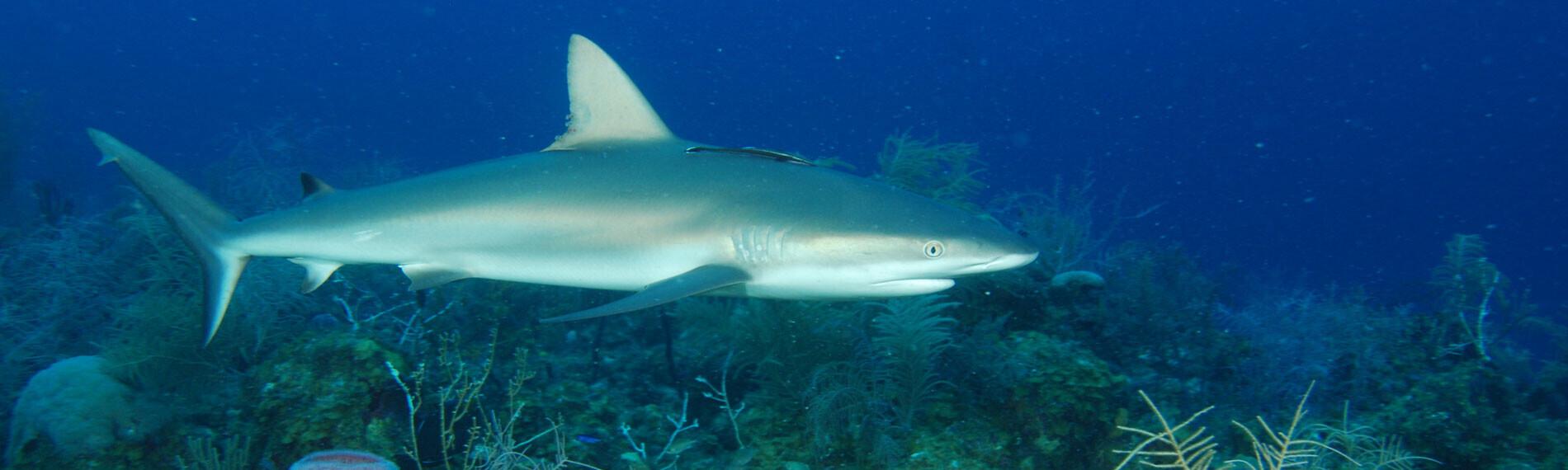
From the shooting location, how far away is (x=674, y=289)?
318cm

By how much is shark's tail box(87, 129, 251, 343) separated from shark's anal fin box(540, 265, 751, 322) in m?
2.63

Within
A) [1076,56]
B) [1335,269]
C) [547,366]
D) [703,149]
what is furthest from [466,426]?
[1076,56]

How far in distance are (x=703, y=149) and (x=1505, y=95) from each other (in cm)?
17025

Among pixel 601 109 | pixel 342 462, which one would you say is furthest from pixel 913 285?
pixel 342 462

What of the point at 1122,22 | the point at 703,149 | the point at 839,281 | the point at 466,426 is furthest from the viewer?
the point at 1122,22

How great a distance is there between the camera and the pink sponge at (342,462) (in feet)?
11.1

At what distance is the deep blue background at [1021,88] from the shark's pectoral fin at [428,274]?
8033cm

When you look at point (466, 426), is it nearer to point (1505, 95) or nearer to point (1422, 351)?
point (1422, 351)

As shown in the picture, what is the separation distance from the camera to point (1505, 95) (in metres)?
119

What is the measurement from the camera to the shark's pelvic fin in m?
4.34

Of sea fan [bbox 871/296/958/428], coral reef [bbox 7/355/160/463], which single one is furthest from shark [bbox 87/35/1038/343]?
sea fan [bbox 871/296/958/428]

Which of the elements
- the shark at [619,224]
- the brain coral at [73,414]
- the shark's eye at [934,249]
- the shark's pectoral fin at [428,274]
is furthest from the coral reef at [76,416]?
the shark's eye at [934,249]

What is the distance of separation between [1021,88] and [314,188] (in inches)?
5595

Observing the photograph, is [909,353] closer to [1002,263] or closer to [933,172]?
[1002,263]
